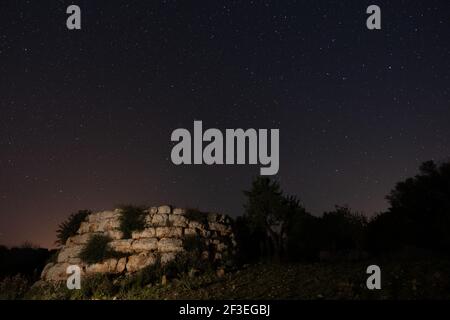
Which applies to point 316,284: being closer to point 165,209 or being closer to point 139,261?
point 139,261

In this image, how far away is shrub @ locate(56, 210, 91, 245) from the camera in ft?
64.8

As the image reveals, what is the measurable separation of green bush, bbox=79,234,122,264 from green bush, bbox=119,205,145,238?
0.80m

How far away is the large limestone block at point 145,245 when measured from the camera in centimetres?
1641

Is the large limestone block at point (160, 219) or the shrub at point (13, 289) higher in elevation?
the large limestone block at point (160, 219)

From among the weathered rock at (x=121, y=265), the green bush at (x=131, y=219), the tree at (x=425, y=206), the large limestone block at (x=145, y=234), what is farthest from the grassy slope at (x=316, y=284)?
the tree at (x=425, y=206)

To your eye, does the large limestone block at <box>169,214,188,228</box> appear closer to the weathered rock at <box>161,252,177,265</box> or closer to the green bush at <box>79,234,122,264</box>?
the weathered rock at <box>161,252,177,265</box>

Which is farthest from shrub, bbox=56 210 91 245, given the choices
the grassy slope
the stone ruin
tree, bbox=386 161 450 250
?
tree, bbox=386 161 450 250

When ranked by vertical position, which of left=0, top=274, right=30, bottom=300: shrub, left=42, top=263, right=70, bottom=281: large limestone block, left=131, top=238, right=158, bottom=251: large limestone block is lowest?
left=0, top=274, right=30, bottom=300: shrub

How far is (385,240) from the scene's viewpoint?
78.6 ft

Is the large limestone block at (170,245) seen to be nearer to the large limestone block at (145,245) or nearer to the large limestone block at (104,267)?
the large limestone block at (145,245)

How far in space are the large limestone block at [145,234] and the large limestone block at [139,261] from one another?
3.33ft

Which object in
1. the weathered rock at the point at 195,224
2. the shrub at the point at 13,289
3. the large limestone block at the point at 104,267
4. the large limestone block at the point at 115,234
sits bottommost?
the shrub at the point at 13,289

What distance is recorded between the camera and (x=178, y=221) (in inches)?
688

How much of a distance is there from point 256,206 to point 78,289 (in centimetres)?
965
